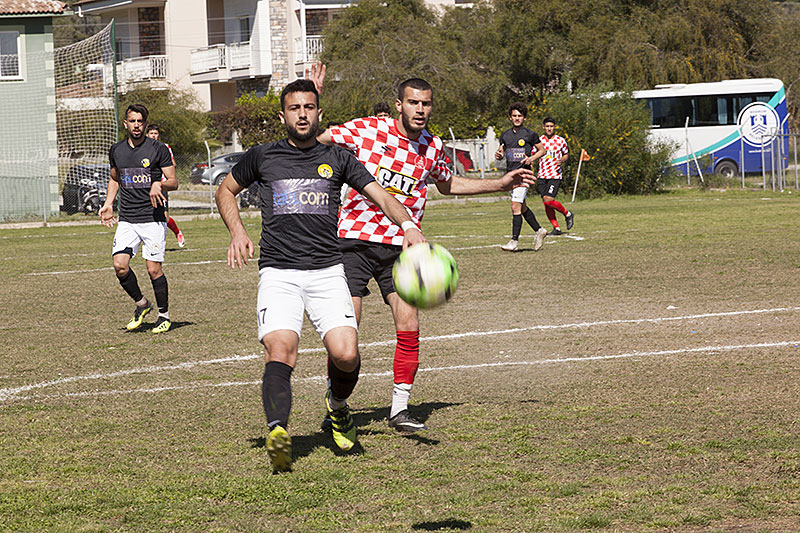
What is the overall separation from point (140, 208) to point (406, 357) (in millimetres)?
5516

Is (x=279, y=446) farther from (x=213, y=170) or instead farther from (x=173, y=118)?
(x=173, y=118)

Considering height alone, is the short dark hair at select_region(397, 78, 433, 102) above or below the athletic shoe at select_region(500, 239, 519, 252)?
above

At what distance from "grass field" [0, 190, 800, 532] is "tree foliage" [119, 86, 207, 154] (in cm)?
3248

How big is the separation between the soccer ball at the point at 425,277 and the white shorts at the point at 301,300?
1.61 ft

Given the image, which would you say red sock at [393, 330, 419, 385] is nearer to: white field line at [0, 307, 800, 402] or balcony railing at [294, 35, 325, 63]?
white field line at [0, 307, 800, 402]

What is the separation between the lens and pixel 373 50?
150 feet

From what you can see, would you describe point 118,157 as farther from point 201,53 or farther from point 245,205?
point 201,53

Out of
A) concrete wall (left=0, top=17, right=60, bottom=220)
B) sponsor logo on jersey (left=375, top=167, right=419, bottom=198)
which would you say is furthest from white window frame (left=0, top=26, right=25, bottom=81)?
sponsor logo on jersey (left=375, top=167, right=419, bottom=198)

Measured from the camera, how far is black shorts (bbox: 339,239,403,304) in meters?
6.59

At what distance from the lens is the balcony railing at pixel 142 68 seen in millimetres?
54969

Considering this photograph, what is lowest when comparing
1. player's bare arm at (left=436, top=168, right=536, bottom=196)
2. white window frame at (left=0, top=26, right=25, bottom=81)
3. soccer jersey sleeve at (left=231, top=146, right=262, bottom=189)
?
player's bare arm at (left=436, top=168, right=536, bottom=196)

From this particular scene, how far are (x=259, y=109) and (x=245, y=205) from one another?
14.2 meters

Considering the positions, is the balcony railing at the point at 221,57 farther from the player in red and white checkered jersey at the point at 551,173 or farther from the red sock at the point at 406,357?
the red sock at the point at 406,357

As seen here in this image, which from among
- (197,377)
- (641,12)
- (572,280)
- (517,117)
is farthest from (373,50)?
(197,377)
